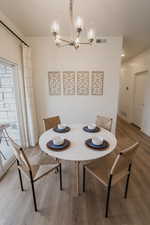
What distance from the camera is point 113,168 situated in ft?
3.95

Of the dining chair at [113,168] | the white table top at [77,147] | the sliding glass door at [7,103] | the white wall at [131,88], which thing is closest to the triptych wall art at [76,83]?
the sliding glass door at [7,103]

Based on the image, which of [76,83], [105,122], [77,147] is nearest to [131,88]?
[76,83]

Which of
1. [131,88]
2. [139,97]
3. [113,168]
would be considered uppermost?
[131,88]

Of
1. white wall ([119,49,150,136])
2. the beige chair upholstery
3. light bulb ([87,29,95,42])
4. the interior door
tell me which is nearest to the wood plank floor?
the beige chair upholstery

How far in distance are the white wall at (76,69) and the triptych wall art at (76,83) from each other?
0.36ft

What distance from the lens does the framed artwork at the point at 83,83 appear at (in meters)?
3.02

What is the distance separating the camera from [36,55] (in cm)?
294

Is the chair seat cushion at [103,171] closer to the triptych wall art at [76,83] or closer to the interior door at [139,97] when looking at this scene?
the triptych wall art at [76,83]

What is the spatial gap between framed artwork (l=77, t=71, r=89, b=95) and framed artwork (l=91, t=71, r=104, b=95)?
155mm

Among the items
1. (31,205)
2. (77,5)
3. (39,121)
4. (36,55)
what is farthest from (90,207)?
(36,55)

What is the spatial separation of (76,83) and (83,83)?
190 millimetres

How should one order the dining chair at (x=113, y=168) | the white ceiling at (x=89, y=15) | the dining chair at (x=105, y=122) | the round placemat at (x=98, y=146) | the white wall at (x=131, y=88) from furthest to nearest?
the white wall at (x=131, y=88) < the dining chair at (x=105, y=122) < the white ceiling at (x=89, y=15) < the round placemat at (x=98, y=146) < the dining chair at (x=113, y=168)

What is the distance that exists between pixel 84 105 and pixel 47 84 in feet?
3.83

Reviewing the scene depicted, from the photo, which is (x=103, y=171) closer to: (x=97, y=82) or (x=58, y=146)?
(x=58, y=146)
